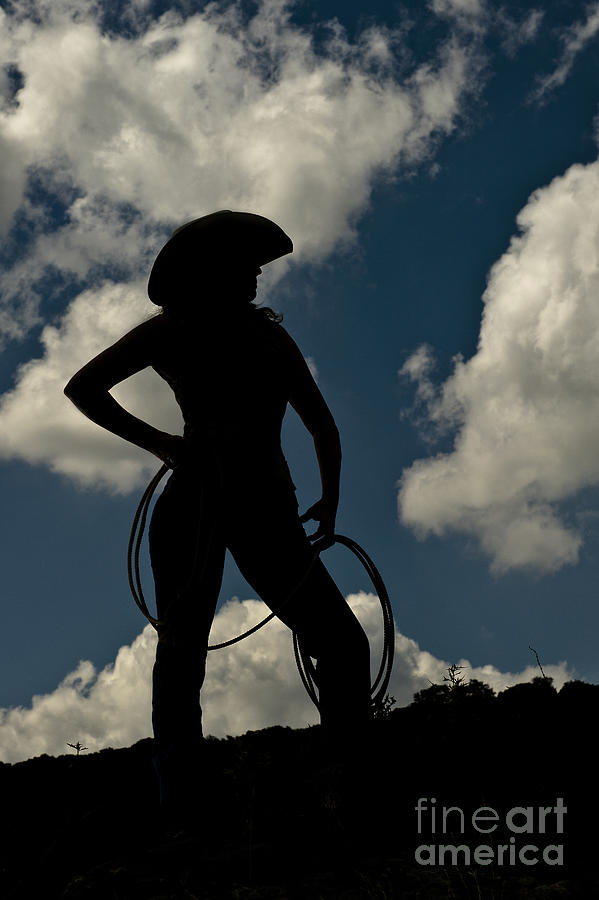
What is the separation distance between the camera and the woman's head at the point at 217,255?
16.1ft

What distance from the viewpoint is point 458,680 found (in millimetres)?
5473

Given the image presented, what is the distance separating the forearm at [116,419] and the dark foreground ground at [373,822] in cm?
176

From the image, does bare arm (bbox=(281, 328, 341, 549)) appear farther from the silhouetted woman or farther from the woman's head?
the woman's head

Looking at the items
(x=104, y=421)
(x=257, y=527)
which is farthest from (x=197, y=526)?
(x=104, y=421)

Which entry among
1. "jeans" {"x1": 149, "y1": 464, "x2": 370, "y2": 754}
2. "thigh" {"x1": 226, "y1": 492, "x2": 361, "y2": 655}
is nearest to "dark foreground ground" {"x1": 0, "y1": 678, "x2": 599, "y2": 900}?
"jeans" {"x1": 149, "y1": 464, "x2": 370, "y2": 754}

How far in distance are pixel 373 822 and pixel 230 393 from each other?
231 cm

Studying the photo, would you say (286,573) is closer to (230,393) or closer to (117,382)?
(230,393)

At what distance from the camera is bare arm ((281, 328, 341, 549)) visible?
5.11m

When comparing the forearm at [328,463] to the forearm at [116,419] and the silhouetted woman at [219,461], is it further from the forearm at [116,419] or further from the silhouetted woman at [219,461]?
the forearm at [116,419]

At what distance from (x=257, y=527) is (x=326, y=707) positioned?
40.9 inches

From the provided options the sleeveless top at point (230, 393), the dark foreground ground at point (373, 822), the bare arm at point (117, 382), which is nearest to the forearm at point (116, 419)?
the bare arm at point (117, 382)

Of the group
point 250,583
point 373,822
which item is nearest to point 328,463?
point 250,583

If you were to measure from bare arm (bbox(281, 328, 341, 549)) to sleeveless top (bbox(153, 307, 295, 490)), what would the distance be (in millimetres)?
144

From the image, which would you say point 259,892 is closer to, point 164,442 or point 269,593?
point 269,593
